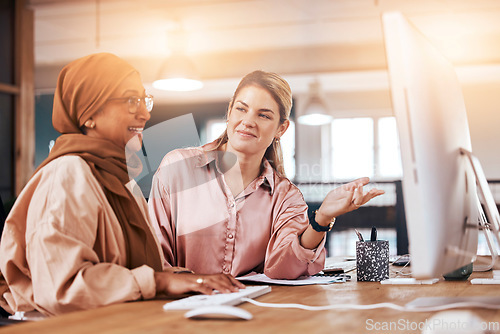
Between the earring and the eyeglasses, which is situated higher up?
the eyeglasses

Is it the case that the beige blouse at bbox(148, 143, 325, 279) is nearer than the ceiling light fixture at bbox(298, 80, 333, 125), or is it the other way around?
the beige blouse at bbox(148, 143, 325, 279)

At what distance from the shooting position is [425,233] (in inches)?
26.7

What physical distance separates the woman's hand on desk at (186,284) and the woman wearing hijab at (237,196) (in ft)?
1.42

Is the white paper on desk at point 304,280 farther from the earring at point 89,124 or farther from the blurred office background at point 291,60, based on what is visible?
the blurred office background at point 291,60

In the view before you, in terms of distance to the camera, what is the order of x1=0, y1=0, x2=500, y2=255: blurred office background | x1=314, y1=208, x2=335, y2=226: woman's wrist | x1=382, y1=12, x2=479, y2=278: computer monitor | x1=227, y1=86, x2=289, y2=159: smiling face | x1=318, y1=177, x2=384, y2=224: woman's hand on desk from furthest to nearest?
x1=0, y1=0, x2=500, y2=255: blurred office background → x1=227, y1=86, x2=289, y2=159: smiling face → x1=314, y1=208, x2=335, y2=226: woman's wrist → x1=318, y1=177, x2=384, y2=224: woman's hand on desk → x1=382, y1=12, x2=479, y2=278: computer monitor

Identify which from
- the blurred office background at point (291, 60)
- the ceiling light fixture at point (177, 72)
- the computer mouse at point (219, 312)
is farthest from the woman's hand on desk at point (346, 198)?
the ceiling light fixture at point (177, 72)

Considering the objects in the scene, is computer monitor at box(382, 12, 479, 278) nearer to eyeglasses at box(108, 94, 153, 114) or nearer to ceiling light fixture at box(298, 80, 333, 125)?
eyeglasses at box(108, 94, 153, 114)

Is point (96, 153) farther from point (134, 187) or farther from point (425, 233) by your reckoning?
point (425, 233)

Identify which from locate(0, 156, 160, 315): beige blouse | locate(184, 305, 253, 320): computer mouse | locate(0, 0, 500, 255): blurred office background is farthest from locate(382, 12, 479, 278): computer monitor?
locate(0, 0, 500, 255): blurred office background

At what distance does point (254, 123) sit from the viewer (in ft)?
5.73

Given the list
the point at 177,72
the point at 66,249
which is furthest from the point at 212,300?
the point at 177,72

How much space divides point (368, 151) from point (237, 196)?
6097 millimetres

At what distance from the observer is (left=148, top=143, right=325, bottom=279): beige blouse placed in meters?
1.61

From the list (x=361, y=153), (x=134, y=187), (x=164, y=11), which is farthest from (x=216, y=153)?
(x=361, y=153)
